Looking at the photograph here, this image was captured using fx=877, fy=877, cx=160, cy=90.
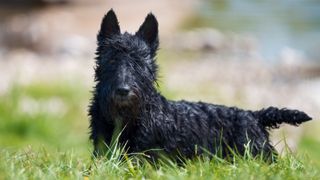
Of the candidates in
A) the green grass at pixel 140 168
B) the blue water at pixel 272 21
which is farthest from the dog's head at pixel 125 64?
the blue water at pixel 272 21

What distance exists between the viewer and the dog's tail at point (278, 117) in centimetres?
797

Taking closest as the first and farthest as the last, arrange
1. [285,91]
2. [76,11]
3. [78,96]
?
[78,96] < [285,91] < [76,11]

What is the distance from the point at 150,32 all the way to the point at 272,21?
21.7 m

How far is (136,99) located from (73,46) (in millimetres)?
15343

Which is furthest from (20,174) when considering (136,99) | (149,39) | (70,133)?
(70,133)

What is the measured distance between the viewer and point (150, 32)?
7.73m

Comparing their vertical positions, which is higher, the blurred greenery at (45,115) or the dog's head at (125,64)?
the dog's head at (125,64)

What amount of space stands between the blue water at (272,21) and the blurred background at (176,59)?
38mm

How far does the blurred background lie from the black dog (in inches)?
101

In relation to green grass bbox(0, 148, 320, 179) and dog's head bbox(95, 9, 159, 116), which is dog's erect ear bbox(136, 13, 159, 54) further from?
green grass bbox(0, 148, 320, 179)

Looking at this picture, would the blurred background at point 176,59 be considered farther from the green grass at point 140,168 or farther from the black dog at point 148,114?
the green grass at point 140,168

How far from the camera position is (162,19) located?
27.6 meters

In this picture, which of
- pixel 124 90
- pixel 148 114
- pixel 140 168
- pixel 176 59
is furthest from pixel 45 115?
pixel 140 168

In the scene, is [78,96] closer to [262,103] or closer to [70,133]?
[70,133]
